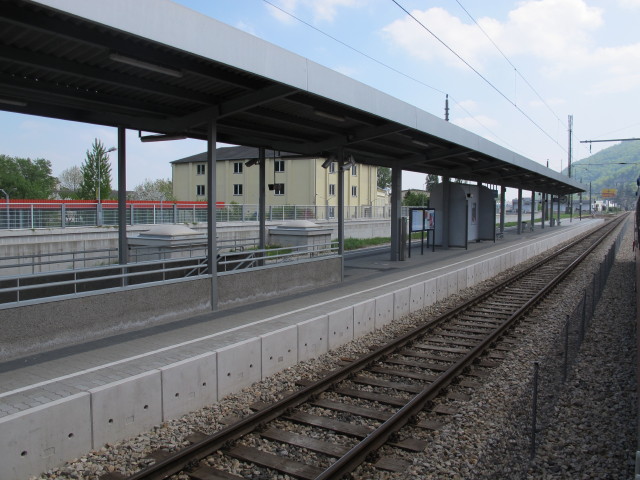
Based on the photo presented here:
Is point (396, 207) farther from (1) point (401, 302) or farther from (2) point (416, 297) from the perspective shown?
(1) point (401, 302)

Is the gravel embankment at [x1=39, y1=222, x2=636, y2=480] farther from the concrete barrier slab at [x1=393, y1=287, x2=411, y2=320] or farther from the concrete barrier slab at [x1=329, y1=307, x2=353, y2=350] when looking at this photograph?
the concrete barrier slab at [x1=393, y1=287, x2=411, y2=320]

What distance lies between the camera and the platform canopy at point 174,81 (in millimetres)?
6180

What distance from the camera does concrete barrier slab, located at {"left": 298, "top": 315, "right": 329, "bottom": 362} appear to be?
830 cm

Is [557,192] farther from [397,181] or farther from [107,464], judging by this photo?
[107,464]

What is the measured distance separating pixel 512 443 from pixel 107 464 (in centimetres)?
414

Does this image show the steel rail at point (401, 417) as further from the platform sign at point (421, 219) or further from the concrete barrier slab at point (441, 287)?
the platform sign at point (421, 219)

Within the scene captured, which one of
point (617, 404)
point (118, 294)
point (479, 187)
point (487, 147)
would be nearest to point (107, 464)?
point (118, 294)

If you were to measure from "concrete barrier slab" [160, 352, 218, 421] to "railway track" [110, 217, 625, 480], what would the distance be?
0.59 m

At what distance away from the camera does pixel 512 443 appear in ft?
18.4

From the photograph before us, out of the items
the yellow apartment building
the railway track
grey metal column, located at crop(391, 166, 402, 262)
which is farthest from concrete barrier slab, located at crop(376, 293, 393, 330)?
the yellow apartment building

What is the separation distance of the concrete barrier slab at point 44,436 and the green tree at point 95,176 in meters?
50.5

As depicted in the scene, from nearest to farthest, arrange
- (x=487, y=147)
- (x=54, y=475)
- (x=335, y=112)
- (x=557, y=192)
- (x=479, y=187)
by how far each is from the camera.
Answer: (x=54, y=475)
(x=335, y=112)
(x=487, y=147)
(x=479, y=187)
(x=557, y=192)

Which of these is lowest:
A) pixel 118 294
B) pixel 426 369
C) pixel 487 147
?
pixel 426 369

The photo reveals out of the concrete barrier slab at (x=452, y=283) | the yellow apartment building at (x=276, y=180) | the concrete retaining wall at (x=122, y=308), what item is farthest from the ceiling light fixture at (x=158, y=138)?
the yellow apartment building at (x=276, y=180)
